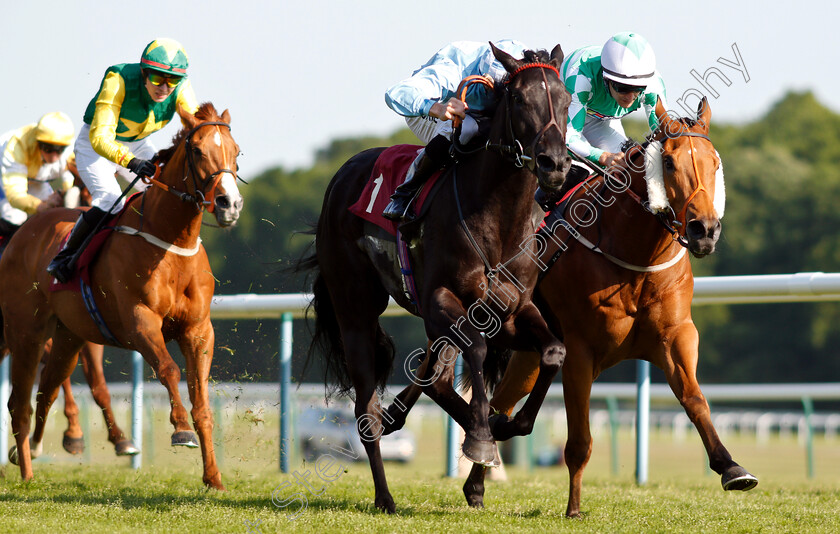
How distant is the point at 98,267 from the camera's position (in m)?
6.43

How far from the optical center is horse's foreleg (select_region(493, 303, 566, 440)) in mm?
4750

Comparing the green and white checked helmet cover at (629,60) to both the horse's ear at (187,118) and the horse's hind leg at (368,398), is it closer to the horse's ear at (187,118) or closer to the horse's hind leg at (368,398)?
the horse's hind leg at (368,398)

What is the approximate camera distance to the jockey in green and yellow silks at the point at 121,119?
6363 millimetres

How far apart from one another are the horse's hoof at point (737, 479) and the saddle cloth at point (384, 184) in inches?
80.3

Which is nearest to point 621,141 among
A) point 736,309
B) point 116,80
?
point 116,80

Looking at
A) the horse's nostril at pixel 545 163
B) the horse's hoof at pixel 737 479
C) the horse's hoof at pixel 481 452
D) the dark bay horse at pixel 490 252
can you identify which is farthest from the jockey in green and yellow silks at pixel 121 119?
the horse's hoof at pixel 737 479

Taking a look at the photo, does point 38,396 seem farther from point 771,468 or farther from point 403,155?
point 771,468

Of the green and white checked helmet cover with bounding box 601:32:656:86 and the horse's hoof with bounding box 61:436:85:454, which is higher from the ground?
the green and white checked helmet cover with bounding box 601:32:656:86

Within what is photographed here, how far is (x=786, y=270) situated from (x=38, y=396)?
3663 centimetres

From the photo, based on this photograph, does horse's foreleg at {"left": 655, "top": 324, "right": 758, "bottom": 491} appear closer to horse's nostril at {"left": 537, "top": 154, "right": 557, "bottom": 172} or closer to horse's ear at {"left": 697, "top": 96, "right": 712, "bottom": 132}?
horse's ear at {"left": 697, "top": 96, "right": 712, "bottom": 132}

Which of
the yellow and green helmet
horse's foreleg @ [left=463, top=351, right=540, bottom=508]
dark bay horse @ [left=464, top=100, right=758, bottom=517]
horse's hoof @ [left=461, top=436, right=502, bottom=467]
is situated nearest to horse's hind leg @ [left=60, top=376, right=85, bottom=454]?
the yellow and green helmet

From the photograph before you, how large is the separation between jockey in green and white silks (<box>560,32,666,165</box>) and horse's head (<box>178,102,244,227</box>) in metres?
1.91

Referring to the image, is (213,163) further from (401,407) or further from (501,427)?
(501,427)

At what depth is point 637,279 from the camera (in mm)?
5102
